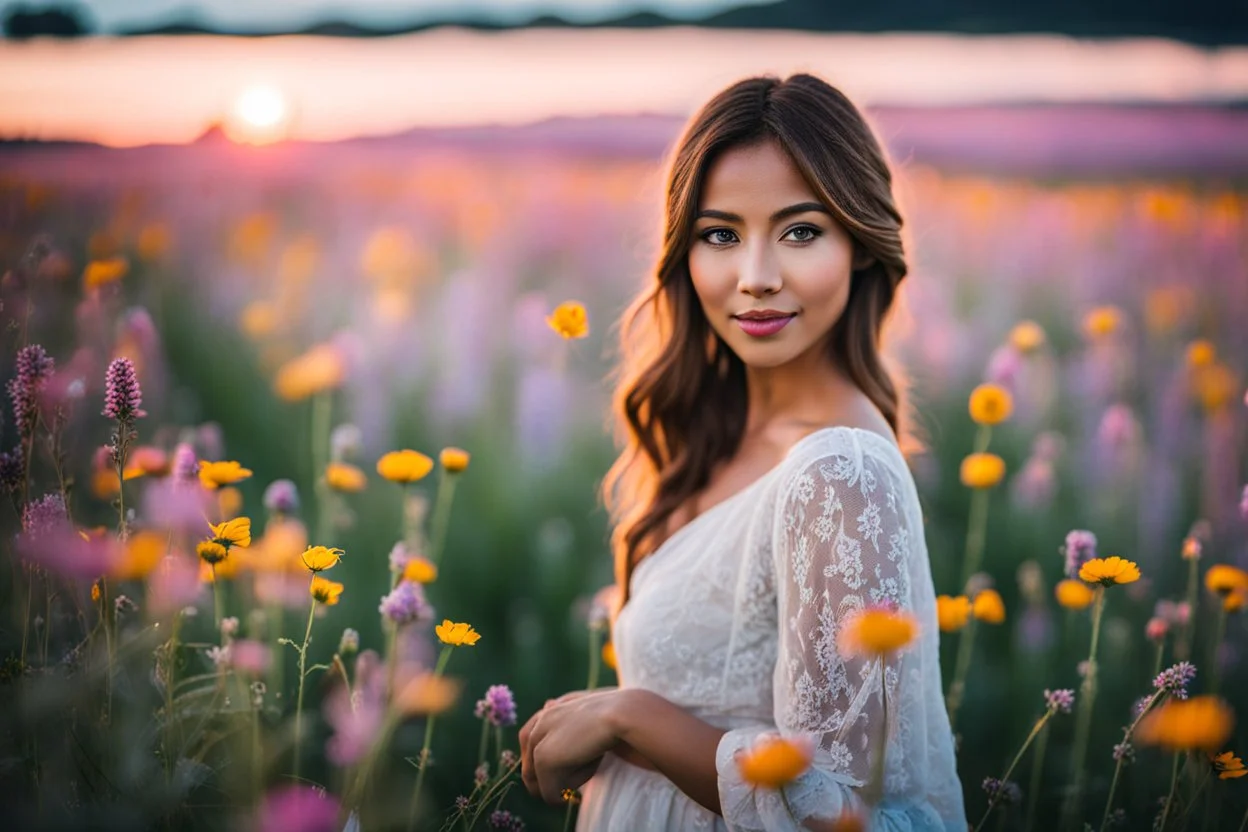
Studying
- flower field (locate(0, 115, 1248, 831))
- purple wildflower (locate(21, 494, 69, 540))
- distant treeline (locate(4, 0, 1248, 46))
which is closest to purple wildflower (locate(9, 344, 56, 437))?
flower field (locate(0, 115, 1248, 831))

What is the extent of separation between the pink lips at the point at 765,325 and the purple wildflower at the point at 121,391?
806 mm

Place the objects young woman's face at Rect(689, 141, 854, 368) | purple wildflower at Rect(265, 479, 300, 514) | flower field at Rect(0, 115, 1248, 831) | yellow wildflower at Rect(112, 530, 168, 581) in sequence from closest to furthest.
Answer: yellow wildflower at Rect(112, 530, 168, 581)
flower field at Rect(0, 115, 1248, 831)
young woman's face at Rect(689, 141, 854, 368)
purple wildflower at Rect(265, 479, 300, 514)

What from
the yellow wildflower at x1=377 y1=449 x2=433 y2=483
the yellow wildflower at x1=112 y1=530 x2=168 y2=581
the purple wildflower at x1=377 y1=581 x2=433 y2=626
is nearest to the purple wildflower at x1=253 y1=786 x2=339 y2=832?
the yellow wildflower at x1=112 y1=530 x2=168 y2=581

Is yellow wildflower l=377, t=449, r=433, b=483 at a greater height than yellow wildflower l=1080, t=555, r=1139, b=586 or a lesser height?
greater

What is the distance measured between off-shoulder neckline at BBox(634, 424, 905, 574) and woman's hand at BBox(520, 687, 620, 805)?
0.28m

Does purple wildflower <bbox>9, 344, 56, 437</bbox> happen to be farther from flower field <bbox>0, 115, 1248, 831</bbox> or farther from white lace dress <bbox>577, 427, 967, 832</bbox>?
white lace dress <bbox>577, 427, 967, 832</bbox>

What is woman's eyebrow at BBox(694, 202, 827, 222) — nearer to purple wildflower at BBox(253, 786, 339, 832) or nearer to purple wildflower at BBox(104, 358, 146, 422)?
purple wildflower at BBox(104, 358, 146, 422)

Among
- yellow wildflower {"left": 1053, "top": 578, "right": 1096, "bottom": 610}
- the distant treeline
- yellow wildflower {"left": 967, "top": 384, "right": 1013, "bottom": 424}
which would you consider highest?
the distant treeline

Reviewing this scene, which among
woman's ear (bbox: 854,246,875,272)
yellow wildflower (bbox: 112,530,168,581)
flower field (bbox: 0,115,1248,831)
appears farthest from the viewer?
woman's ear (bbox: 854,246,875,272)

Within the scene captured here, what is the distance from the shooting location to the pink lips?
154 cm

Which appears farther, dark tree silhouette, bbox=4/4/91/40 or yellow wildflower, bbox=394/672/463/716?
dark tree silhouette, bbox=4/4/91/40

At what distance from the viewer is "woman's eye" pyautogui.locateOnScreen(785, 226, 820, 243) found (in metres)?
1.53

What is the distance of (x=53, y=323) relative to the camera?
2232mm

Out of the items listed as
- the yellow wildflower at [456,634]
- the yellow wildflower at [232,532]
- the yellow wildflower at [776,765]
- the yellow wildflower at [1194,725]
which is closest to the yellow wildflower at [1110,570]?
the yellow wildflower at [1194,725]
